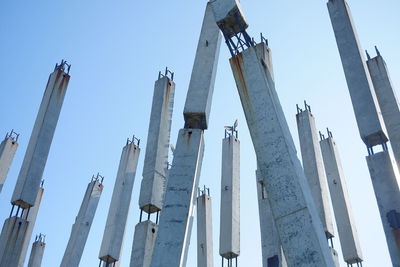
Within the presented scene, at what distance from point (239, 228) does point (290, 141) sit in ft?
39.0

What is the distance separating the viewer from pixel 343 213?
20.4 metres

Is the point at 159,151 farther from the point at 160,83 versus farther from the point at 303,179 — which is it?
the point at 303,179

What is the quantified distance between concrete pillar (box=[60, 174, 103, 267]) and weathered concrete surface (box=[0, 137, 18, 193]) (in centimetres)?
460

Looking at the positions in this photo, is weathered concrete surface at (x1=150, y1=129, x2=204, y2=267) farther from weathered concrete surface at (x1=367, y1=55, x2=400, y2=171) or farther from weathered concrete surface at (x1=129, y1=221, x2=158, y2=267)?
weathered concrete surface at (x1=367, y1=55, x2=400, y2=171)

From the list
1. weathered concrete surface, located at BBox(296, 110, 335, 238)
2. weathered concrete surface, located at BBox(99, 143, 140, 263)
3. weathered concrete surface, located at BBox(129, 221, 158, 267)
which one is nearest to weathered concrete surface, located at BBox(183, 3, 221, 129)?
weathered concrete surface, located at BBox(129, 221, 158, 267)

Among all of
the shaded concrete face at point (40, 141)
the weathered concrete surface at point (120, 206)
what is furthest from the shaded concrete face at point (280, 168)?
the weathered concrete surface at point (120, 206)

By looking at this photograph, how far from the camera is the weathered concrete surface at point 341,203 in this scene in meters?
19.5

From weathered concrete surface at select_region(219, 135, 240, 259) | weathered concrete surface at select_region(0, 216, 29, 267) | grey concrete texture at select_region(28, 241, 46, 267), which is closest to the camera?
weathered concrete surface at select_region(0, 216, 29, 267)

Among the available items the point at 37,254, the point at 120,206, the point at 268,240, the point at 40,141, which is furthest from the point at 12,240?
the point at 37,254

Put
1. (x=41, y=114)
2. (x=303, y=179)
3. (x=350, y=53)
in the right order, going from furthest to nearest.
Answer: (x=41, y=114)
(x=350, y=53)
(x=303, y=179)

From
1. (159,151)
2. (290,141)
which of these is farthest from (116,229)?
(290,141)

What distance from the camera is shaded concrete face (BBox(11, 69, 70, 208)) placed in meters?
18.6

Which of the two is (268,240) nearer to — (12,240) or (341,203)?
(341,203)

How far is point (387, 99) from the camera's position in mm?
17547
